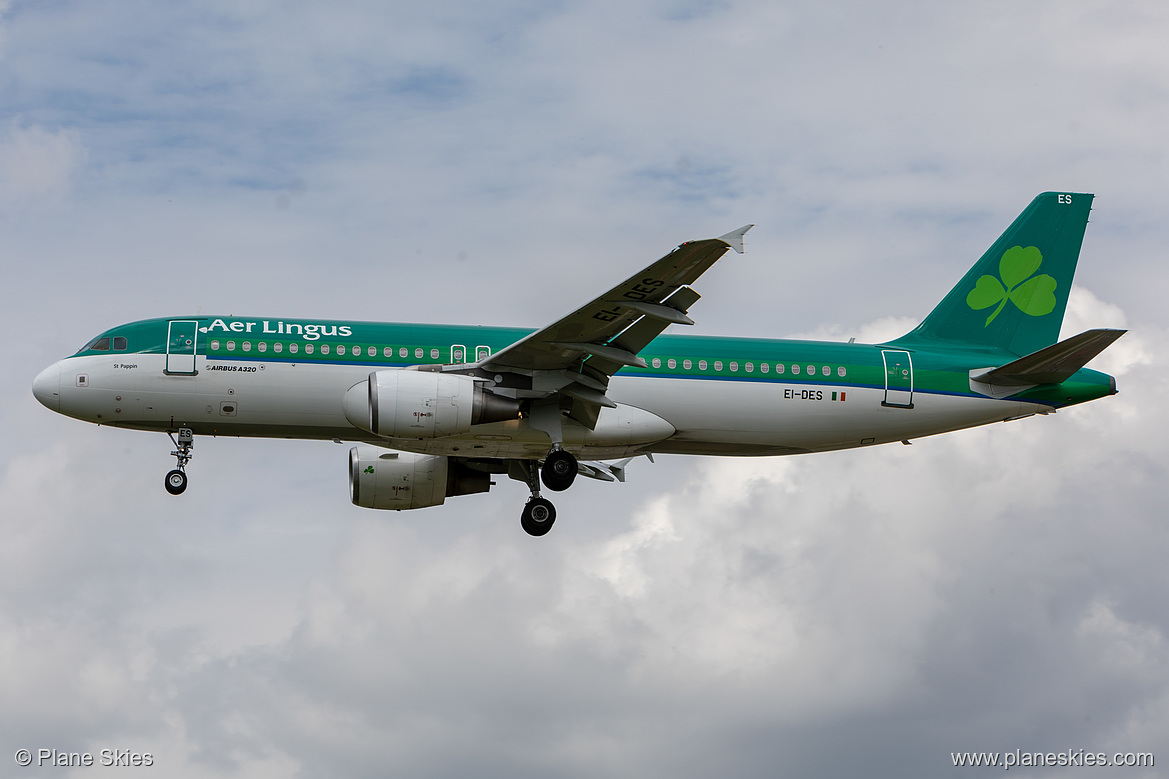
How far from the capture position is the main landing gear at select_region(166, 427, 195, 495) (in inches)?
1347

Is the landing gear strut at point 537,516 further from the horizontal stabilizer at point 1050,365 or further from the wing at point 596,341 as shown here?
the horizontal stabilizer at point 1050,365

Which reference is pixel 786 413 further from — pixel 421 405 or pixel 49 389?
pixel 49 389

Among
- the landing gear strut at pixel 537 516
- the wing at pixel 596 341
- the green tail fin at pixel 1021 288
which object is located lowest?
the landing gear strut at pixel 537 516

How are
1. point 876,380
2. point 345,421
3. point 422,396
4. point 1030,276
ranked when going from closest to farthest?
point 422,396, point 345,421, point 876,380, point 1030,276

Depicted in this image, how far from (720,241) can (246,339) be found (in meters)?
13.5

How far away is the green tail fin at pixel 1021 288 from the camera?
38656 millimetres

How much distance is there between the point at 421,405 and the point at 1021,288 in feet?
63.0

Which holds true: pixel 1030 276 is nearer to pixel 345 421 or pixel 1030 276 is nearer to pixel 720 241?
pixel 720 241

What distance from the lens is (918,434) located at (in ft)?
120

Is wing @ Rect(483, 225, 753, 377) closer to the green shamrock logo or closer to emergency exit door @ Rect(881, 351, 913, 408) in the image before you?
emergency exit door @ Rect(881, 351, 913, 408)

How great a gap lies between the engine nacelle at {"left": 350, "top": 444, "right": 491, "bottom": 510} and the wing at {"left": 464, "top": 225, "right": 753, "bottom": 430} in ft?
20.4

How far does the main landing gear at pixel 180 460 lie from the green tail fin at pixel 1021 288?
65.0 ft

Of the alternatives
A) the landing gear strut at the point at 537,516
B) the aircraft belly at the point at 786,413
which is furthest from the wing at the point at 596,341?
the landing gear strut at the point at 537,516

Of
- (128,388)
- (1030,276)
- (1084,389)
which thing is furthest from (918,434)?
(128,388)
